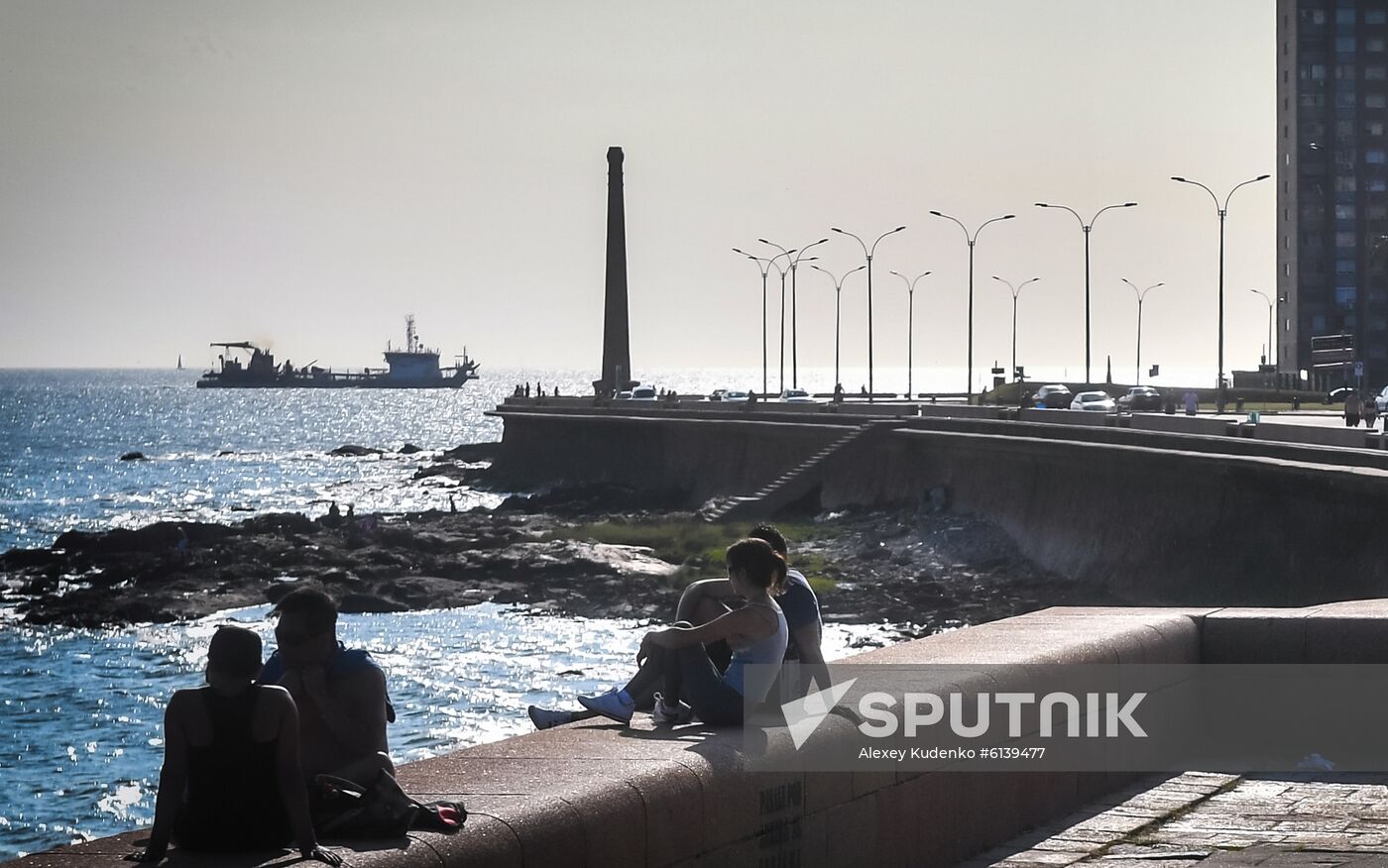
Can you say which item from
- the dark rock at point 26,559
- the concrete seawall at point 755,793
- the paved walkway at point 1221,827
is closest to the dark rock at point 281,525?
the dark rock at point 26,559

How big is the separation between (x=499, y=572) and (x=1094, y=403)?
27641 millimetres

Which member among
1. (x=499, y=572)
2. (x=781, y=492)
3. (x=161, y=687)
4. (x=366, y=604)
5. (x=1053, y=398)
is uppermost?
(x=1053, y=398)

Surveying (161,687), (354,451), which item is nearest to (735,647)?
(161,687)

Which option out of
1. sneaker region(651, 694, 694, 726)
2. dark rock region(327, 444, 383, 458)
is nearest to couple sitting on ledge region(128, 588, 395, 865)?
sneaker region(651, 694, 694, 726)

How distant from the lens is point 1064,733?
7496 mm

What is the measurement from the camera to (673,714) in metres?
6.67

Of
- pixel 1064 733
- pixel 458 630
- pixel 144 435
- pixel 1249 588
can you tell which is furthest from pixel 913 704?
pixel 144 435

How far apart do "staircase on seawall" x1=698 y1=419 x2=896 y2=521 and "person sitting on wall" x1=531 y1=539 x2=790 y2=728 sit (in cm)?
4401

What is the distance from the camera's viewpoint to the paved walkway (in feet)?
21.6

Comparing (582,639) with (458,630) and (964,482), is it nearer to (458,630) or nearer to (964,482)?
(458,630)

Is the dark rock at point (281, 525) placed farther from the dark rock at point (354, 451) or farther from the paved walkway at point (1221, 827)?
the dark rock at point (354, 451)

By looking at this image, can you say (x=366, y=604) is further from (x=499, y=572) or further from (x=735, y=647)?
(x=735, y=647)

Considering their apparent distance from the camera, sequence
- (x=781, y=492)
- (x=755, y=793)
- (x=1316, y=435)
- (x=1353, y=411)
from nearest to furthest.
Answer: (x=755, y=793), (x=1316, y=435), (x=1353, y=411), (x=781, y=492)

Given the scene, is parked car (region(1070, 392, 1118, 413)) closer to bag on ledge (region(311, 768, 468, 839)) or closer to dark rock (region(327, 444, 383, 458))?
bag on ledge (region(311, 768, 468, 839))
